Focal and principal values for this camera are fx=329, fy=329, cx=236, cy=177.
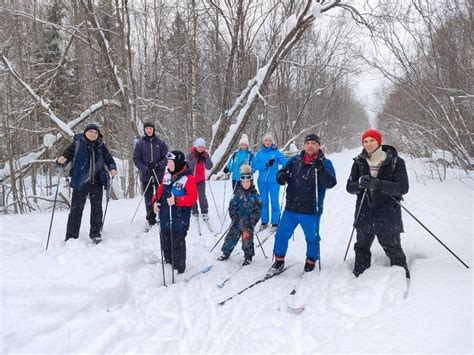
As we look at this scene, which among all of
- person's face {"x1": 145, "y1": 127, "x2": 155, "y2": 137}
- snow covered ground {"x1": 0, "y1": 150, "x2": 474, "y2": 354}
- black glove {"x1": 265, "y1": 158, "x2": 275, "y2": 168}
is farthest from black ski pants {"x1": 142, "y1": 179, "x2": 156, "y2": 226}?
black glove {"x1": 265, "y1": 158, "x2": 275, "y2": 168}

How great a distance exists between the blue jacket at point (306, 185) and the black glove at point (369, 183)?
26.9 inches

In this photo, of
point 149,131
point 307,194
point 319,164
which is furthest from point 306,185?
point 149,131

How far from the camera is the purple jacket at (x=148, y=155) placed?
6.22 m

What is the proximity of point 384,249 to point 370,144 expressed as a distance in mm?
1325

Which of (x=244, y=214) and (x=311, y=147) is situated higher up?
(x=311, y=147)

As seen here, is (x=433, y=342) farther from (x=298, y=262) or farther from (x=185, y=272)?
(x=185, y=272)

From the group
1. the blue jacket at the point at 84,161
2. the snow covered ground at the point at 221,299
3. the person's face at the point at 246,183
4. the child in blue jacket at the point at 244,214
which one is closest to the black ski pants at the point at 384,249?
the snow covered ground at the point at 221,299

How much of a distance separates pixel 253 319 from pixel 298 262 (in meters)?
1.75

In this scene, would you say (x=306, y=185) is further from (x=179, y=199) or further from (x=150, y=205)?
(x=150, y=205)

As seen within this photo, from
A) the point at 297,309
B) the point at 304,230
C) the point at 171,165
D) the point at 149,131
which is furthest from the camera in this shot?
the point at 149,131

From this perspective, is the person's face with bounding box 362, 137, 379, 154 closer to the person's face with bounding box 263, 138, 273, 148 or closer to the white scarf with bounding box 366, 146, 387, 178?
the white scarf with bounding box 366, 146, 387, 178

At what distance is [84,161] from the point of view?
517 centimetres

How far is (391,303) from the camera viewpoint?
3305mm

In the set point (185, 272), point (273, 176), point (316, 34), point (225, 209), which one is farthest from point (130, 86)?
point (316, 34)
